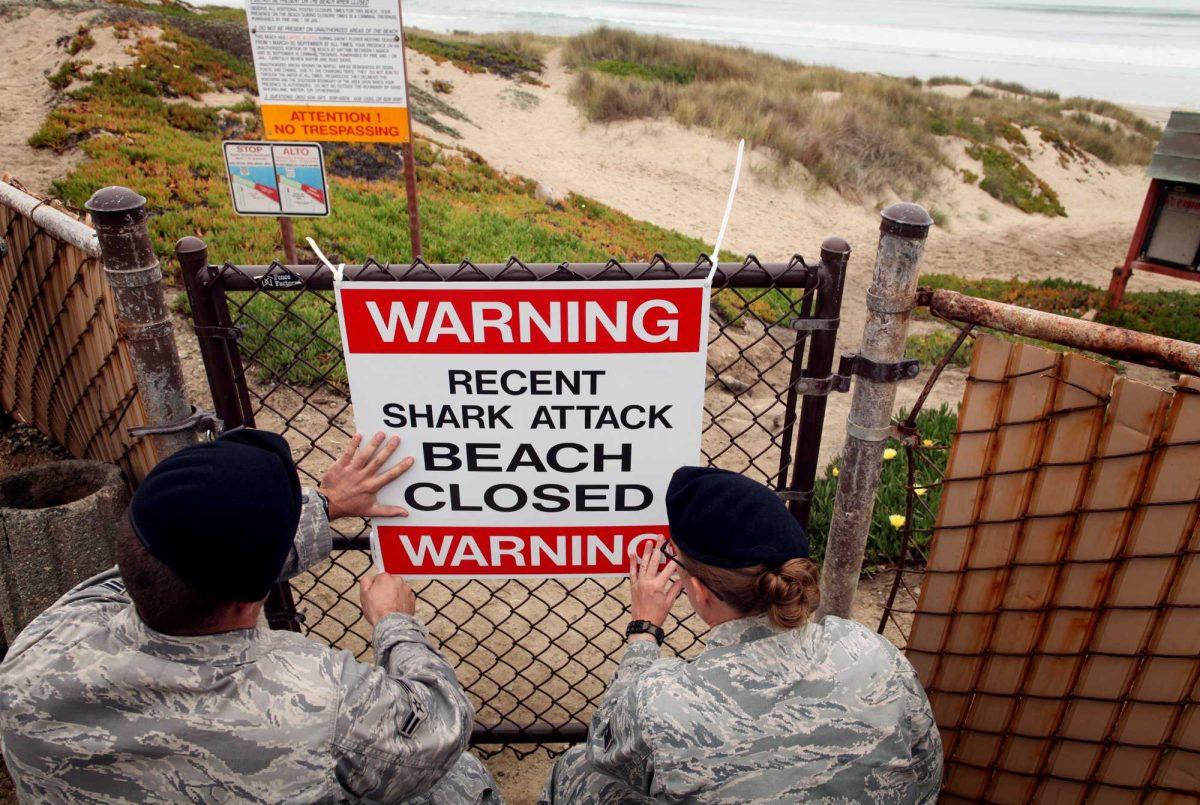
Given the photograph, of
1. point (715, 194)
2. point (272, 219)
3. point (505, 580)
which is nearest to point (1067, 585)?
point (505, 580)

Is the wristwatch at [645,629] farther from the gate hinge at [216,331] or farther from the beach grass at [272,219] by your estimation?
the beach grass at [272,219]

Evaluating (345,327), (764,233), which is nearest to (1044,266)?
(764,233)

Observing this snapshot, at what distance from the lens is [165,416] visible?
1938mm

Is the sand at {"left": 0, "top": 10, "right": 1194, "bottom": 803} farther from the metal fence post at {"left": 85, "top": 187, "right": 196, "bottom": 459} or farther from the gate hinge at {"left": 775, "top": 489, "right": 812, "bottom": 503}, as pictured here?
the gate hinge at {"left": 775, "top": 489, "right": 812, "bottom": 503}

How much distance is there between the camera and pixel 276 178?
224 inches

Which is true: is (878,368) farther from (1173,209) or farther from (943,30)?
(943,30)

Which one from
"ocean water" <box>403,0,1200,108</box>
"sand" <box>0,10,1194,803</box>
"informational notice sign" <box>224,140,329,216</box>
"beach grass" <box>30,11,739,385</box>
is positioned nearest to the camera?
"informational notice sign" <box>224,140,329,216</box>

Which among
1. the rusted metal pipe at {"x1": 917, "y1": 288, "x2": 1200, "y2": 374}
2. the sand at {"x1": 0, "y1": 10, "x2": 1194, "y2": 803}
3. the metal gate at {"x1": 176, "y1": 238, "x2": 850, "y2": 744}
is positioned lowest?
the sand at {"x1": 0, "y1": 10, "x2": 1194, "y2": 803}

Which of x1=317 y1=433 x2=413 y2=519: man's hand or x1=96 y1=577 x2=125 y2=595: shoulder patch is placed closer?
x1=96 y1=577 x2=125 y2=595: shoulder patch

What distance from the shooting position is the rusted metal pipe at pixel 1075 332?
5.31ft

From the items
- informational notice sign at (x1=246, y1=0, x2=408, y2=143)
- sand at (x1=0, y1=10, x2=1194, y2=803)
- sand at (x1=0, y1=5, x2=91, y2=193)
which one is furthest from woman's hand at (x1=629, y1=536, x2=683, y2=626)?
sand at (x1=0, y1=5, x2=91, y2=193)

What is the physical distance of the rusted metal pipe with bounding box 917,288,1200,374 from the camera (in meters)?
1.62

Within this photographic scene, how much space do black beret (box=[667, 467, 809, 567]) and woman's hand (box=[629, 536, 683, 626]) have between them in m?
0.31

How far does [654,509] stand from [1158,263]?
1295 cm
